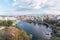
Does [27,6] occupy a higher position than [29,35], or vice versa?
[27,6]

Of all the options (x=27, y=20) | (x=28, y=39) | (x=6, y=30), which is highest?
(x=27, y=20)

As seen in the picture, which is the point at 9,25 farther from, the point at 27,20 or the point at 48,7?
the point at 48,7

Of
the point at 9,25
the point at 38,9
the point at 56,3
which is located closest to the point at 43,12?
the point at 38,9

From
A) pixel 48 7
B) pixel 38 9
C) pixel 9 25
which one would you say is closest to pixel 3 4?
pixel 9 25
